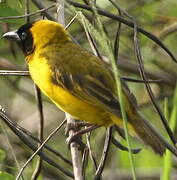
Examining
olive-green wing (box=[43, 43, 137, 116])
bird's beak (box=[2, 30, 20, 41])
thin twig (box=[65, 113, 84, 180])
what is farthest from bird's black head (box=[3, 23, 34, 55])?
thin twig (box=[65, 113, 84, 180])

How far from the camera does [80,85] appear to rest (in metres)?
4.23

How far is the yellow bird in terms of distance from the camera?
4.04 m

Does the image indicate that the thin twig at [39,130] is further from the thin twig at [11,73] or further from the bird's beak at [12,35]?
the bird's beak at [12,35]

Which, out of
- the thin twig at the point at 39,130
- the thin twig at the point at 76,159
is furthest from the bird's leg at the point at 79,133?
Result: the thin twig at the point at 39,130

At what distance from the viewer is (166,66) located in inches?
267

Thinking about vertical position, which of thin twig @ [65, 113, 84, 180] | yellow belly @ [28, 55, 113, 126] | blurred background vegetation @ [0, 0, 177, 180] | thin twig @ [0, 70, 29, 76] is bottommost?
blurred background vegetation @ [0, 0, 177, 180]

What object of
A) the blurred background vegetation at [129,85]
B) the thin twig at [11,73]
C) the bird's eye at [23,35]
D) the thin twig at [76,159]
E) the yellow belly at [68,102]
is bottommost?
the blurred background vegetation at [129,85]

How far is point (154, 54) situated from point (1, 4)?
9.18 feet

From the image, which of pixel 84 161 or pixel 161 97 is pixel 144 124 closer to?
pixel 84 161

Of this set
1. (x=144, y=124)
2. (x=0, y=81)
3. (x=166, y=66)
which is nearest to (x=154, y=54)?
(x=166, y=66)

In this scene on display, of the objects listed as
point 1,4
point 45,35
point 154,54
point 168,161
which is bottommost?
point 154,54

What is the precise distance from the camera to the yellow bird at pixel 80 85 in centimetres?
404

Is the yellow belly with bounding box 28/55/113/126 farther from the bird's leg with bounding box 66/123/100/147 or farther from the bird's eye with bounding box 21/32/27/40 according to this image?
the bird's eye with bounding box 21/32/27/40

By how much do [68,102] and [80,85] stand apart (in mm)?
137
